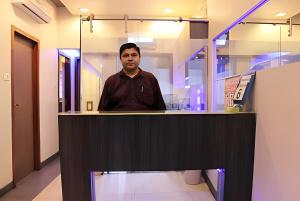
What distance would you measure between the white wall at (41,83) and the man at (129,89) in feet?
4.70

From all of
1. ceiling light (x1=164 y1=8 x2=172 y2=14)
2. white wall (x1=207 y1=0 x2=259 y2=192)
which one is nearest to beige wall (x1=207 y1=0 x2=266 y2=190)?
white wall (x1=207 y1=0 x2=259 y2=192)

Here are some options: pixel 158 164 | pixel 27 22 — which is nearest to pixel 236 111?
pixel 158 164

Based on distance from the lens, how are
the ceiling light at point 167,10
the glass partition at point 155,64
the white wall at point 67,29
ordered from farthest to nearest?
the white wall at point 67,29, the ceiling light at point 167,10, the glass partition at point 155,64

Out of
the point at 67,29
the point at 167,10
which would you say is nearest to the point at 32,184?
the point at 67,29

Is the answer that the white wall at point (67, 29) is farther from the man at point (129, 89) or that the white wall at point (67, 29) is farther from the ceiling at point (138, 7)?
the man at point (129, 89)

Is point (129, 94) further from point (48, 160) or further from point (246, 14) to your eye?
point (48, 160)

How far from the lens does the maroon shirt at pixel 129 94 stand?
1.83 m

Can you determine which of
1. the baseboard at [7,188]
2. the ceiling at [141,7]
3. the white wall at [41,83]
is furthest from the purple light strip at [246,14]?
the baseboard at [7,188]

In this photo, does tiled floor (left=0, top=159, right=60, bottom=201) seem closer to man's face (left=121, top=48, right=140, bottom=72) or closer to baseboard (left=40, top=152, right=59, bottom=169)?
baseboard (left=40, top=152, right=59, bottom=169)

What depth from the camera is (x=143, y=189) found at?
2.21 m

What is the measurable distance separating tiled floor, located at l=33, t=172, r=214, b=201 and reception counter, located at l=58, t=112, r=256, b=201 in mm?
212

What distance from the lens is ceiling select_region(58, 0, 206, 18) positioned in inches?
130

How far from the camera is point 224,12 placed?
2.19 meters

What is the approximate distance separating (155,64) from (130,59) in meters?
1.34
